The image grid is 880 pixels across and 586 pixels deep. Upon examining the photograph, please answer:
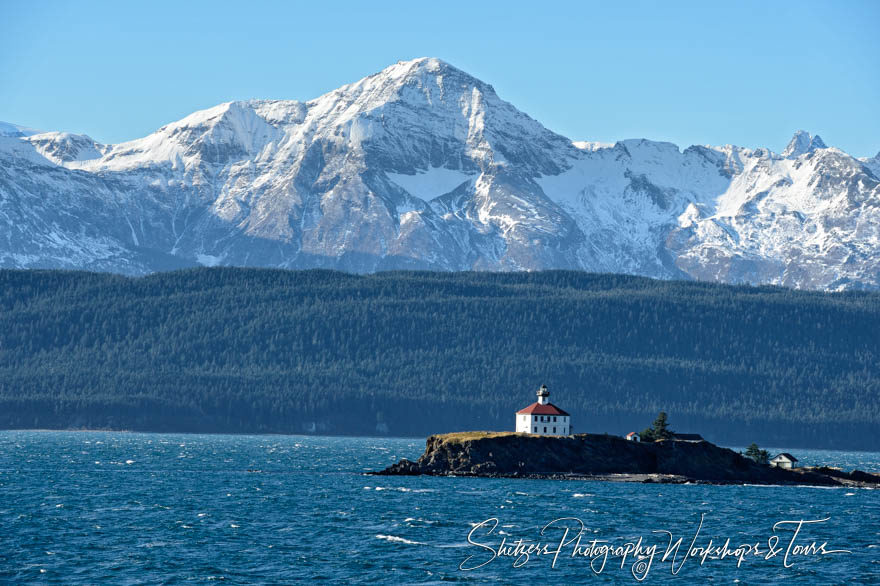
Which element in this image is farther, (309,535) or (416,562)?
(309,535)

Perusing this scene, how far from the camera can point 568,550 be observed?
133m

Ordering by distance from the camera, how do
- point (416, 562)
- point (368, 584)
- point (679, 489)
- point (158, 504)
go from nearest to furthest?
point (368, 584) < point (416, 562) < point (158, 504) < point (679, 489)

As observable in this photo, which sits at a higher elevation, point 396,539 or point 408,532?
point 408,532

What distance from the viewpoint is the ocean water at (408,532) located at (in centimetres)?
11919

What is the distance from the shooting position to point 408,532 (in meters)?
141

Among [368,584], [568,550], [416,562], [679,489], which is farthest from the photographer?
[679,489]

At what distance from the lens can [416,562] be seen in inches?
4860

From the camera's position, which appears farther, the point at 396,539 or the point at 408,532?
the point at 408,532

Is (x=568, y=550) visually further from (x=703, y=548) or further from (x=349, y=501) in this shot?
(x=349, y=501)

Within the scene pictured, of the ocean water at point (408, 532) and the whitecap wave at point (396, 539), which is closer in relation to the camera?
the ocean water at point (408, 532)

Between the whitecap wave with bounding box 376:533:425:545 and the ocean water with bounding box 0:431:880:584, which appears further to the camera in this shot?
the whitecap wave with bounding box 376:533:425:545

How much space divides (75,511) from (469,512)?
37.6 m

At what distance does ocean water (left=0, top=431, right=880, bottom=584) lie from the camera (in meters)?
119

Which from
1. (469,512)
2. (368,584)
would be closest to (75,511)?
(469,512)
